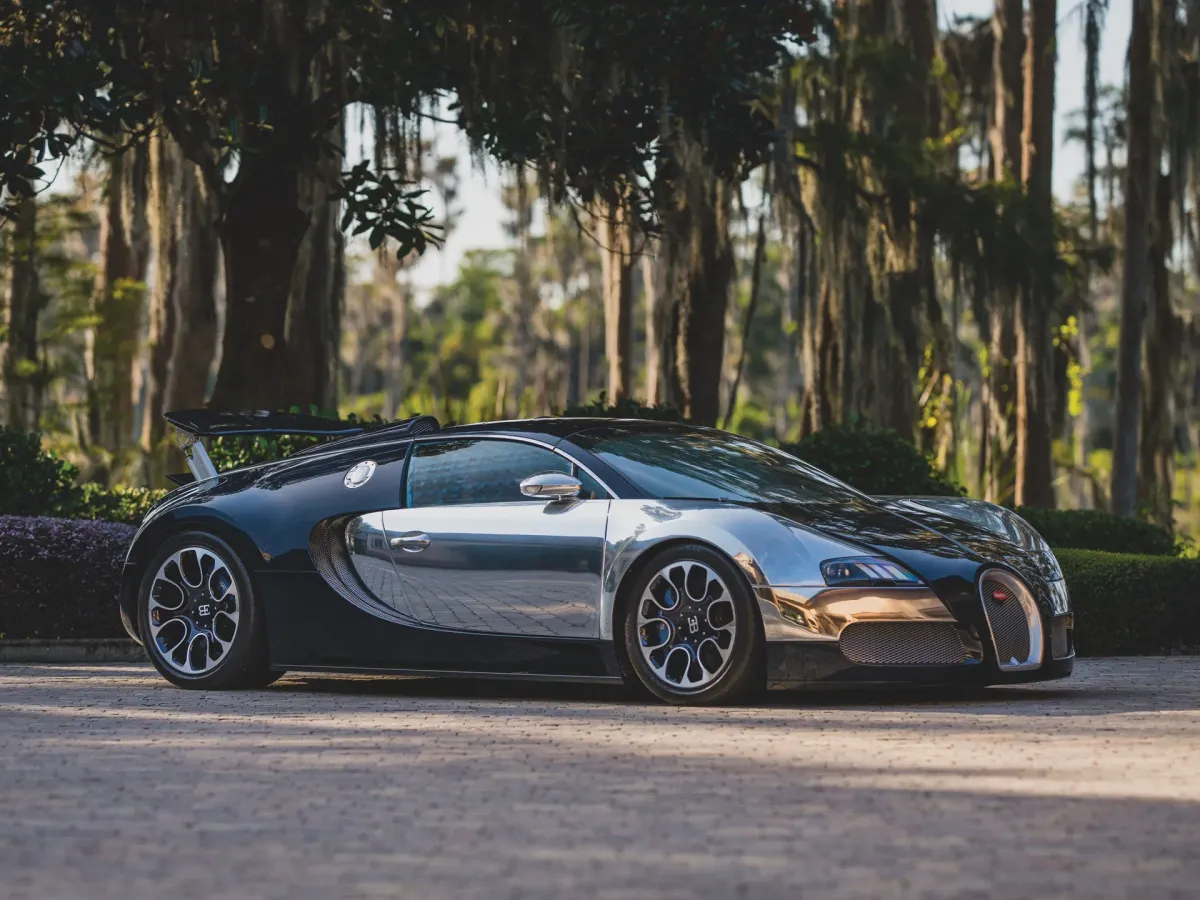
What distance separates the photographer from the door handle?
902cm

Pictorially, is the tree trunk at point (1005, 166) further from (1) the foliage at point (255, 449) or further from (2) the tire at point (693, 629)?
(2) the tire at point (693, 629)

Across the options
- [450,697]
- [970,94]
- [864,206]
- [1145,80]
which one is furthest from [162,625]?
[970,94]

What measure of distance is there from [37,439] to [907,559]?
834 centimetres

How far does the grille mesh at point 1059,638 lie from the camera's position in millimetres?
8688

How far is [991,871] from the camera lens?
4.64 meters

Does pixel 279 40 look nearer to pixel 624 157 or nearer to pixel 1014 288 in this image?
pixel 624 157

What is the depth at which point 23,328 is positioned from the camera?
2806cm

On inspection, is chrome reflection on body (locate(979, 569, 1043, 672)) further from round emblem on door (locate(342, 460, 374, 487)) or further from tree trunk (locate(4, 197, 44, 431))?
tree trunk (locate(4, 197, 44, 431))

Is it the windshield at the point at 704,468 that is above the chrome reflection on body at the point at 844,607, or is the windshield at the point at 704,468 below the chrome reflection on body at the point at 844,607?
above

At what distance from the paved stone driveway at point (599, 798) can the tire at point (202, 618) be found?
67cm

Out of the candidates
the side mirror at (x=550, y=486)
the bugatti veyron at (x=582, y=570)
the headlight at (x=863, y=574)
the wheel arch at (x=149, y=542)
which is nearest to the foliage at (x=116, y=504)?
the wheel arch at (x=149, y=542)

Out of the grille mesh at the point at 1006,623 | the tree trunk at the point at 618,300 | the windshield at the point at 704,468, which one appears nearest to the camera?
the grille mesh at the point at 1006,623

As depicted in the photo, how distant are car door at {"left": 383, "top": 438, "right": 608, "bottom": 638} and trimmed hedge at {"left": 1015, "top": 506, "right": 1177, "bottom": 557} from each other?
285 inches

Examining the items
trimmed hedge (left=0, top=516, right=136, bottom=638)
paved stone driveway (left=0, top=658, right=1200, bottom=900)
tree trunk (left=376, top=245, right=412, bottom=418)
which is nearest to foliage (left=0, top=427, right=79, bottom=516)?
trimmed hedge (left=0, top=516, right=136, bottom=638)
